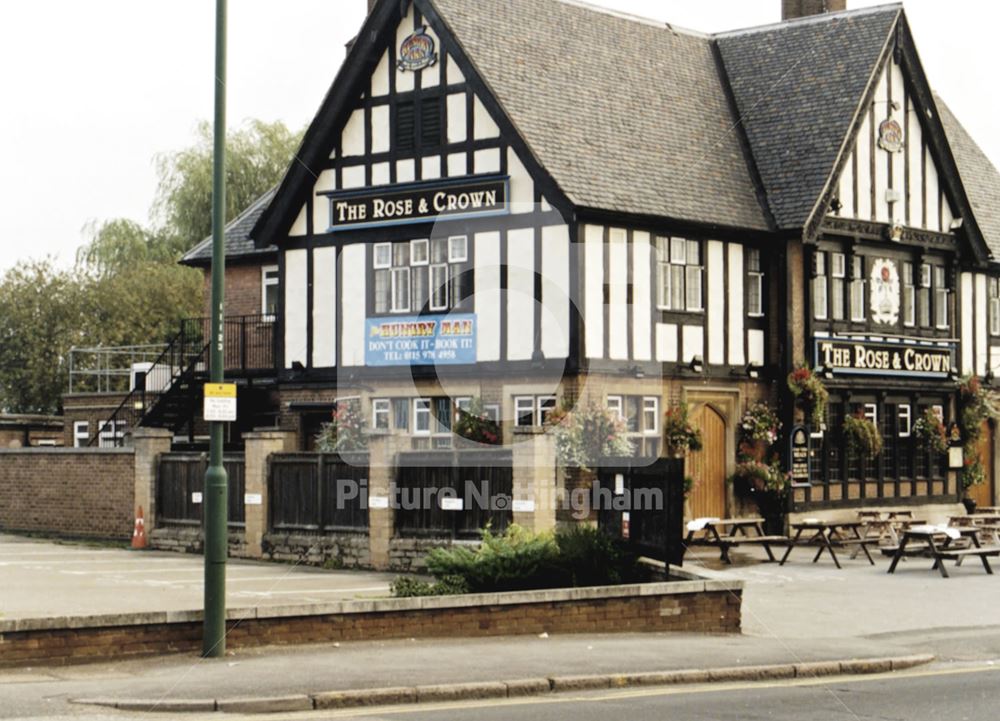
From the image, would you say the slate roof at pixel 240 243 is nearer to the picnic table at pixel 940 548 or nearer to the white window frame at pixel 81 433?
the white window frame at pixel 81 433

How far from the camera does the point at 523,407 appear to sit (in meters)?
30.3

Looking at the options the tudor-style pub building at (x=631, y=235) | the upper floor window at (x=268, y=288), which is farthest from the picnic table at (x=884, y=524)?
the upper floor window at (x=268, y=288)

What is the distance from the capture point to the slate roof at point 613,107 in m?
30.9

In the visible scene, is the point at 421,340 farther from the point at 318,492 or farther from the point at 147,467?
the point at 147,467

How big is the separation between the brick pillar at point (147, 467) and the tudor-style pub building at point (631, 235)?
3787mm

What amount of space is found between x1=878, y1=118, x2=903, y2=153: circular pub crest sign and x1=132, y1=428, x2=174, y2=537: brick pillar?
1660cm

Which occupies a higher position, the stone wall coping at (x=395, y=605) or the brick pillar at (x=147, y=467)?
the brick pillar at (x=147, y=467)

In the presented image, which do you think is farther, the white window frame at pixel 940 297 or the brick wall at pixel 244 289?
the brick wall at pixel 244 289

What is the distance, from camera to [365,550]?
2686cm

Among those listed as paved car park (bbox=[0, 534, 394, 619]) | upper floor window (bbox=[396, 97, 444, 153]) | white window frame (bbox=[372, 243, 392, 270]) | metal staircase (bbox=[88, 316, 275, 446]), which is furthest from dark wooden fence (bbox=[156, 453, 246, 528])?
upper floor window (bbox=[396, 97, 444, 153])

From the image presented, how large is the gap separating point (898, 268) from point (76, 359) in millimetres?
33823

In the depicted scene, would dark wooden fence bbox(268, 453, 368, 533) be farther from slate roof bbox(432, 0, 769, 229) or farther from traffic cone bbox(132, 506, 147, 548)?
slate roof bbox(432, 0, 769, 229)

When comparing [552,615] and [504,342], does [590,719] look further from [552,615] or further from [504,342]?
[504,342]

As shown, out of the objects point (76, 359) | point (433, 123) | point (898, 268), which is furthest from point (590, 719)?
point (76, 359)
